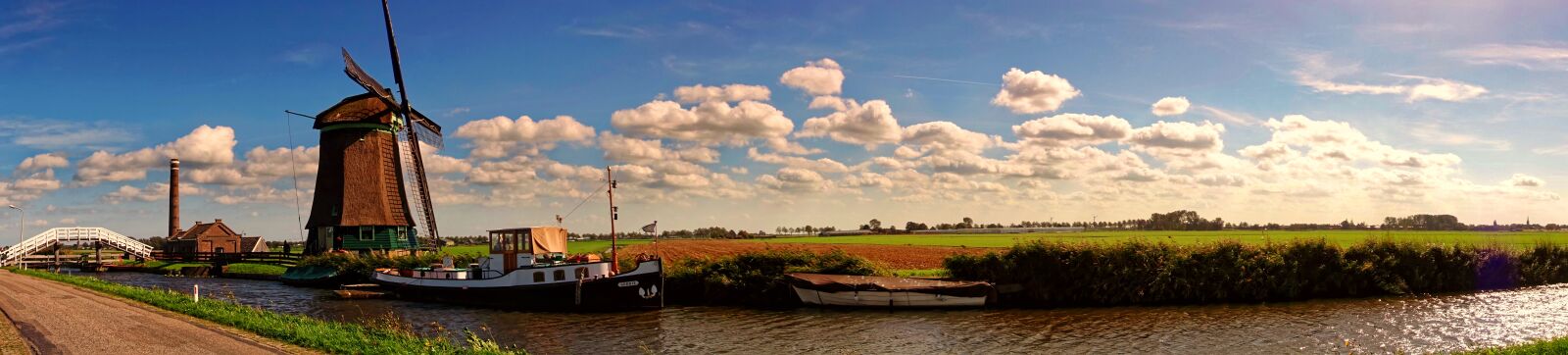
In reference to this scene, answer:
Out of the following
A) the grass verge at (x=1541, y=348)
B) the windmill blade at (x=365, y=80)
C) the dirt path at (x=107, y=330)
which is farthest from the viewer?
the windmill blade at (x=365, y=80)

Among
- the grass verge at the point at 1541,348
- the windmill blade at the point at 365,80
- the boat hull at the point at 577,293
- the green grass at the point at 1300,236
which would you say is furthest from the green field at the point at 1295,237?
the windmill blade at the point at 365,80

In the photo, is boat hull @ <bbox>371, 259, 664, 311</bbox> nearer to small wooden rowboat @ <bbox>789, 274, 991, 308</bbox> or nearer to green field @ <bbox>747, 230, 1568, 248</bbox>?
small wooden rowboat @ <bbox>789, 274, 991, 308</bbox>

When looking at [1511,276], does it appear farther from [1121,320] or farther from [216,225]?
[216,225]

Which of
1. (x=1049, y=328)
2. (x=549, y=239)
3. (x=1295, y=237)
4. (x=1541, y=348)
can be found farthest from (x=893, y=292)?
(x=1295, y=237)

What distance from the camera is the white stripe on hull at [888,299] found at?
102ft

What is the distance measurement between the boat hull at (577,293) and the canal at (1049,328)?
3.22ft

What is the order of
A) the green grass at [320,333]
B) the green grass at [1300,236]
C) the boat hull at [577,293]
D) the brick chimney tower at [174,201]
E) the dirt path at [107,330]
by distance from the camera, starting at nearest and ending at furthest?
the green grass at [320,333]
the dirt path at [107,330]
the boat hull at [577,293]
the green grass at [1300,236]
the brick chimney tower at [174,201]

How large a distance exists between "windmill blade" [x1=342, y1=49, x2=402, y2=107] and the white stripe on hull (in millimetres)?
42308

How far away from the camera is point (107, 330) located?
22047 mm

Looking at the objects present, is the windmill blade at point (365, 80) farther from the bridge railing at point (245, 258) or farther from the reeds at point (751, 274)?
the reeds at point (751, 274)

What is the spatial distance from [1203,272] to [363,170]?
2110 inches

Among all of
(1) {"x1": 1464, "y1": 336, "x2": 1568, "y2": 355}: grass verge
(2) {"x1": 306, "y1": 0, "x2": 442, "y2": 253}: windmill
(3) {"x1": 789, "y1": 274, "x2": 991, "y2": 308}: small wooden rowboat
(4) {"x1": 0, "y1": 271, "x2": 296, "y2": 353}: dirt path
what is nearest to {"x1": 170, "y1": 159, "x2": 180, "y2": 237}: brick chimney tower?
(2) {"x1": 306, "y1": 0, "x2": 442, "y2": 253}: windmill

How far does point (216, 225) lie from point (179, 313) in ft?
256

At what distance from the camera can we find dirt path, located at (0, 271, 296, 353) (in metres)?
18.8
